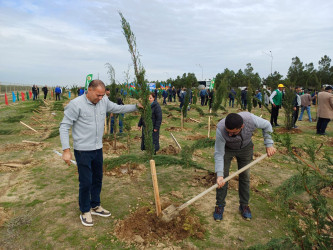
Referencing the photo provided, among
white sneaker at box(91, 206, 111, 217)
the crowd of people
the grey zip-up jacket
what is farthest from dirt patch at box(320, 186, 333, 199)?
the grey zip-up jacket

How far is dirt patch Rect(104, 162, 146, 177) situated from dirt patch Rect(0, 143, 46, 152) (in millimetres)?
3295

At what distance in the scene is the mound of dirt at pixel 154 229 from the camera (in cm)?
299

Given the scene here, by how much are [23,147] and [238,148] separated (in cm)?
702

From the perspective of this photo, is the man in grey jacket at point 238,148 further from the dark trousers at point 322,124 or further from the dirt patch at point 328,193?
the dark trousers at point 322,124

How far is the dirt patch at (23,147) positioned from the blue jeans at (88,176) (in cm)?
468

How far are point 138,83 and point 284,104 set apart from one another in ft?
26.3

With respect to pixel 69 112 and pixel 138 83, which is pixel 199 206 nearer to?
pixel 138 83

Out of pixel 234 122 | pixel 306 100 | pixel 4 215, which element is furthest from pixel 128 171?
pixel 306 100

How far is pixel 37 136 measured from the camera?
29.9 feet

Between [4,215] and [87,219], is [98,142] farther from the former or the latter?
[4,215]

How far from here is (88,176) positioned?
10.2 feet

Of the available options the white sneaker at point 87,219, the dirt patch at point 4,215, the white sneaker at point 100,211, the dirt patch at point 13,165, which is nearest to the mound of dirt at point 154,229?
the white sneaker at point 100,211

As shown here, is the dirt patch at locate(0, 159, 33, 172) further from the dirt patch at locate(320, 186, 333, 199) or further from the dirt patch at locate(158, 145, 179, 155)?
the dirt patch at locate(320, 186, 333, 199)

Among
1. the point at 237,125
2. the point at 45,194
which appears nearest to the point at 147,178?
the point at 45,194
